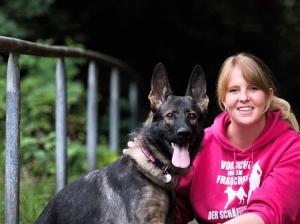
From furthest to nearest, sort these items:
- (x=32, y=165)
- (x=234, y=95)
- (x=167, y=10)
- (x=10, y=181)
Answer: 1. (x=167, y=10)
2. (x=32, y=165)
3. (x=234, y=95)
4. (x=10, y=181)

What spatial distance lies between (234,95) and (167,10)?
9213mm

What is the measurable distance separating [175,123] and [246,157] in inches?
20.8

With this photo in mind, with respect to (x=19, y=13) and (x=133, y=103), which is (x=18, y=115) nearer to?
(x=19, y=13)

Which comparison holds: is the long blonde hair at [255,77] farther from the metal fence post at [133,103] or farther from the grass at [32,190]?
the metal fence post at [133,103]

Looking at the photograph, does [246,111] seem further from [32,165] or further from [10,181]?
[32,165]

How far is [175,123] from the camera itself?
4430 millimetres

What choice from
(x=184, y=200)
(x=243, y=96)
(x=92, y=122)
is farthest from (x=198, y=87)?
(x=92, y=122)

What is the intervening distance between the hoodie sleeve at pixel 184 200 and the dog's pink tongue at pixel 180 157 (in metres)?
0.20

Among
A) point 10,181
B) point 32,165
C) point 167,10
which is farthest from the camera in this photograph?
point 167,10

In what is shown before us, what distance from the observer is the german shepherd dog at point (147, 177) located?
4.33 meters

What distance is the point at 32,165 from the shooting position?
20.8ft

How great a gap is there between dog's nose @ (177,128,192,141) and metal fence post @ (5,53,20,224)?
38.8 inches

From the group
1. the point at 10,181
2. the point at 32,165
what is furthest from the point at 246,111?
the point at 32,165

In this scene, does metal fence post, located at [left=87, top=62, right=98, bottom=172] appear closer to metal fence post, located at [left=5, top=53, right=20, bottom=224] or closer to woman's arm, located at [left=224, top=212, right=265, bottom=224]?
metal fence post, located at [left=5, top=53, right=20, bottom=224]
